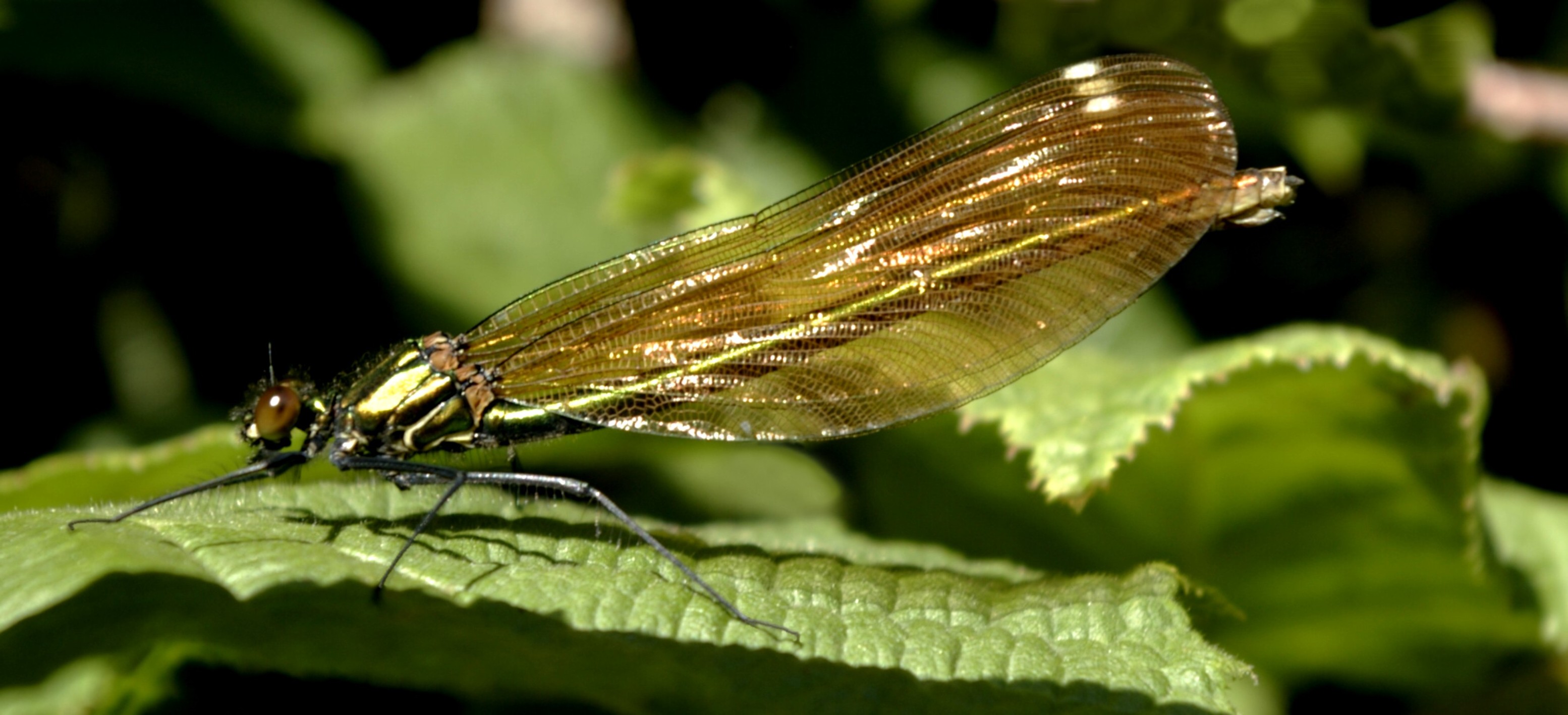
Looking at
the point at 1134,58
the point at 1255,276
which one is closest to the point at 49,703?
the point at 1134,58

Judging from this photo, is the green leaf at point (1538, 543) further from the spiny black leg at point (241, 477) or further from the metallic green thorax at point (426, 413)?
the spiny black leg at point (241, 477)

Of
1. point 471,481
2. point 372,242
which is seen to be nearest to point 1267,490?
point 471,481

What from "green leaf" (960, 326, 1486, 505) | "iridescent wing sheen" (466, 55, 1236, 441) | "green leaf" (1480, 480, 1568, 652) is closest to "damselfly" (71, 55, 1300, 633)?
"iridescent wing sheen" (466, 55, 1236, 441)

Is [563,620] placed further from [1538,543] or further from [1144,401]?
[1538,543]

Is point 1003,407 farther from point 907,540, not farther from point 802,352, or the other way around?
point 907,540

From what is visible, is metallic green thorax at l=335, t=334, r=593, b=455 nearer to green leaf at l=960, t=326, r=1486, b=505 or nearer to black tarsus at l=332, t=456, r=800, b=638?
black tarsus at l=332, t=456, r=800, b=638

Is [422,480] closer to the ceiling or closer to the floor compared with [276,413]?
closer to the floor
